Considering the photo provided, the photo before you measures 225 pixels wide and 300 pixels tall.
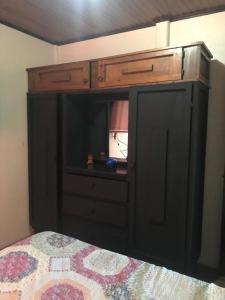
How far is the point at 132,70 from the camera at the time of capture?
6.98ft

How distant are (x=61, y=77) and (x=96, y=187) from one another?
1175 mm

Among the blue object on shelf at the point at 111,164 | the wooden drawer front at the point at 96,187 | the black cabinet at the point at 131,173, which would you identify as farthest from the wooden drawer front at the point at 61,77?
the wooden drawer front at the point at 96,187

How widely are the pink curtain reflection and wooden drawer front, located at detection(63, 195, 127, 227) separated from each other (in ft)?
2.63

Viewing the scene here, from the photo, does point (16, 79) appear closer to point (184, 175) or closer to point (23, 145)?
point (23, 145)

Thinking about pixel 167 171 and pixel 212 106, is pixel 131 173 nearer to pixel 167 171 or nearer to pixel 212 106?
pixel 167 171

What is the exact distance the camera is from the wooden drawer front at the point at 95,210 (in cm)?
230

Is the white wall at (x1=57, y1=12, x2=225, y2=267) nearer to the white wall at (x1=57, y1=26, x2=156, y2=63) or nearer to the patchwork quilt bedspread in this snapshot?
the white wall at (x1=57, y1=26, x2=156, y2=63)

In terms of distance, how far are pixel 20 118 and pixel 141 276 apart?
2142 mm

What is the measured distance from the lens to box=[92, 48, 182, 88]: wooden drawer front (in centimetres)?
195

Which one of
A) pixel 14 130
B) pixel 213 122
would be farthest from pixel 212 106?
pixel 14 130

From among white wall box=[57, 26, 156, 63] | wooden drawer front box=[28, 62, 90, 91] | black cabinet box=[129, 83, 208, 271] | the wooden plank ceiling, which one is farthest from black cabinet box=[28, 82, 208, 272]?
the wooden plank ceiling

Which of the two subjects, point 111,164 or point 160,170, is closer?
point 160,170

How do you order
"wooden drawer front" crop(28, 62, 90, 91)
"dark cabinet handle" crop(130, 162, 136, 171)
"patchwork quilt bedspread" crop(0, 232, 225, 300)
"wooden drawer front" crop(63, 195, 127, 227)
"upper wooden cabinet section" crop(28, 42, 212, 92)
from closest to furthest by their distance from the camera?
"patchwork quilt bedspread" crop(0, 232, 225, 300) < "upper wooden cabinet section" crop(28, 42, 212, 92) < "dark cabinet handle" crop(130, 162, 136, 171) < "wooden drawer front" crop(63, 195, 127, 227) < "wooden drawer front" crop(28, 62, 90, 91)

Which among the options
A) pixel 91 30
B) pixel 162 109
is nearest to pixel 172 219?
pixel 162 109
